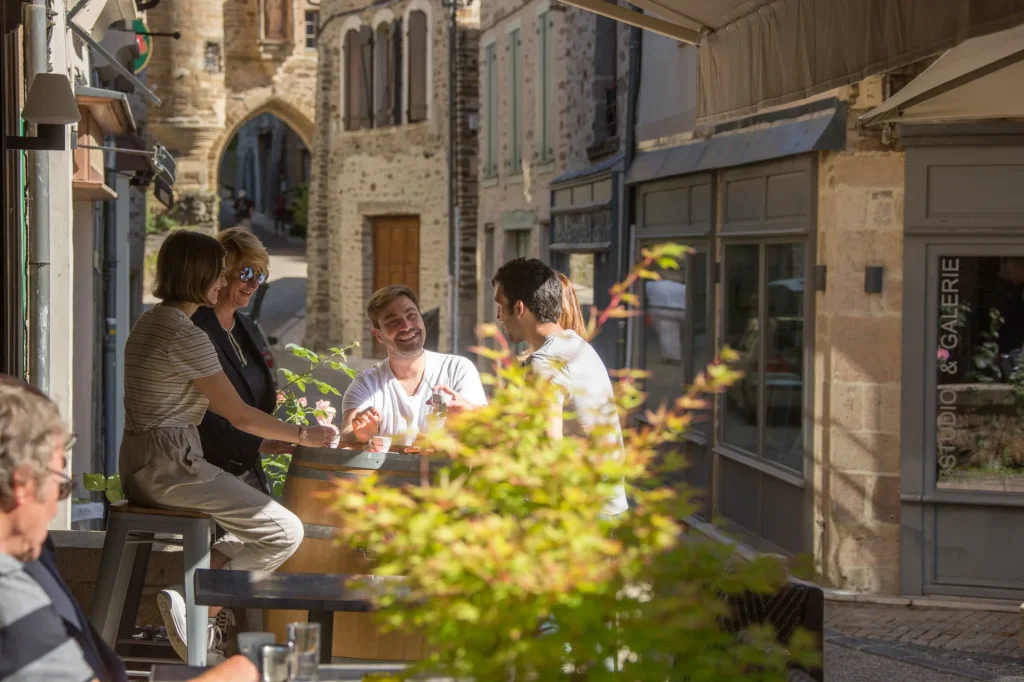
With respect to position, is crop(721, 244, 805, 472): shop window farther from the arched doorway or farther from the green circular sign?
the arched doorway

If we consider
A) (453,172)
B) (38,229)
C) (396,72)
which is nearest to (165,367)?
(38,229)

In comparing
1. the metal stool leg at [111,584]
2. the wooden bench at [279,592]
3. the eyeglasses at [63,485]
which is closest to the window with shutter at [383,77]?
the metal stool leg at [111,584]

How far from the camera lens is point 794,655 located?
2.11m

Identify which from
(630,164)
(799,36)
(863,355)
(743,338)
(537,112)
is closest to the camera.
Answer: (799,36)

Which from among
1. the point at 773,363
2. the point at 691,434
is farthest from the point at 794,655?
the point at 691,434

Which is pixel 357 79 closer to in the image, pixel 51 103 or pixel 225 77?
pixel 225 77

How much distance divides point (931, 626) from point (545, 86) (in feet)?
37.3

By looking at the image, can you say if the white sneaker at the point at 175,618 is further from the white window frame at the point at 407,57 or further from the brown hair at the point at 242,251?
the white window frame at the point at 407,57

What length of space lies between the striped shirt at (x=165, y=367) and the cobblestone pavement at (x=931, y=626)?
4001mm

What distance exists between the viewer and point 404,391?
16.0ft

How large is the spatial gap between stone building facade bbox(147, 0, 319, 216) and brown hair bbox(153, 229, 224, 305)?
35.6 meters

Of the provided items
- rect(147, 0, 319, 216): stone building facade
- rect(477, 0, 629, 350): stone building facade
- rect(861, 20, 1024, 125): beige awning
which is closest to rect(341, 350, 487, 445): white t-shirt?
rect(861, 20, 1024, 125): beige awning

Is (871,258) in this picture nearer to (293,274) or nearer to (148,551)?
(148,551)

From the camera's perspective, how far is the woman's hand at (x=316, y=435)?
4406 millimetres
